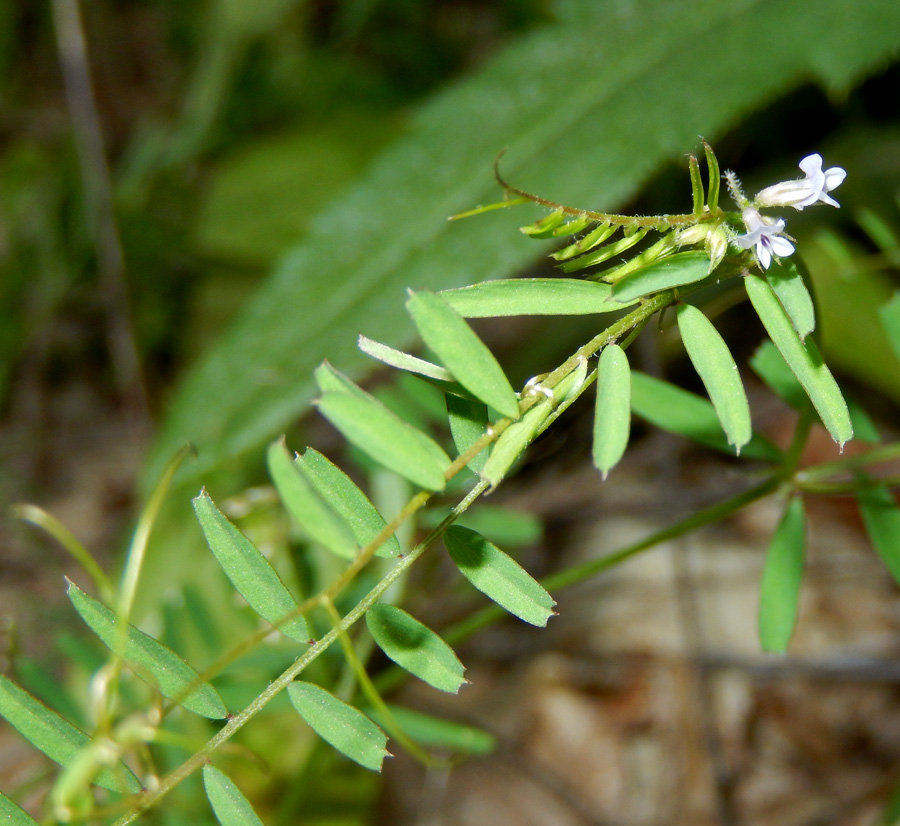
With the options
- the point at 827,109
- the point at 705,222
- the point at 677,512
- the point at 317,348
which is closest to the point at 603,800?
the point at 677,512

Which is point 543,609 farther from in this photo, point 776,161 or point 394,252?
point 776,161

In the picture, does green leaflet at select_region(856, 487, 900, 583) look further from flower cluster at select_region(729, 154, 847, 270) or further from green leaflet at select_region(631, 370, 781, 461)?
flower cluster at select_region(729, 154, 847, 270)

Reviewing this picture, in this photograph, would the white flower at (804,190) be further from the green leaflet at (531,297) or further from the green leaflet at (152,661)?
the green leaflet at (152,661)

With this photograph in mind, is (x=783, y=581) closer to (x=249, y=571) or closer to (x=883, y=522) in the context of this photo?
(x=883, y=522)

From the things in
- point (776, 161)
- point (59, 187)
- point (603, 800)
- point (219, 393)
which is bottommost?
point (603, 800)

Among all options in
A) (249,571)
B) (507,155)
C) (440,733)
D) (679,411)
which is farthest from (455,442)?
(507,155)

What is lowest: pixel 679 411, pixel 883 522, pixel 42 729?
pixel 883 522
